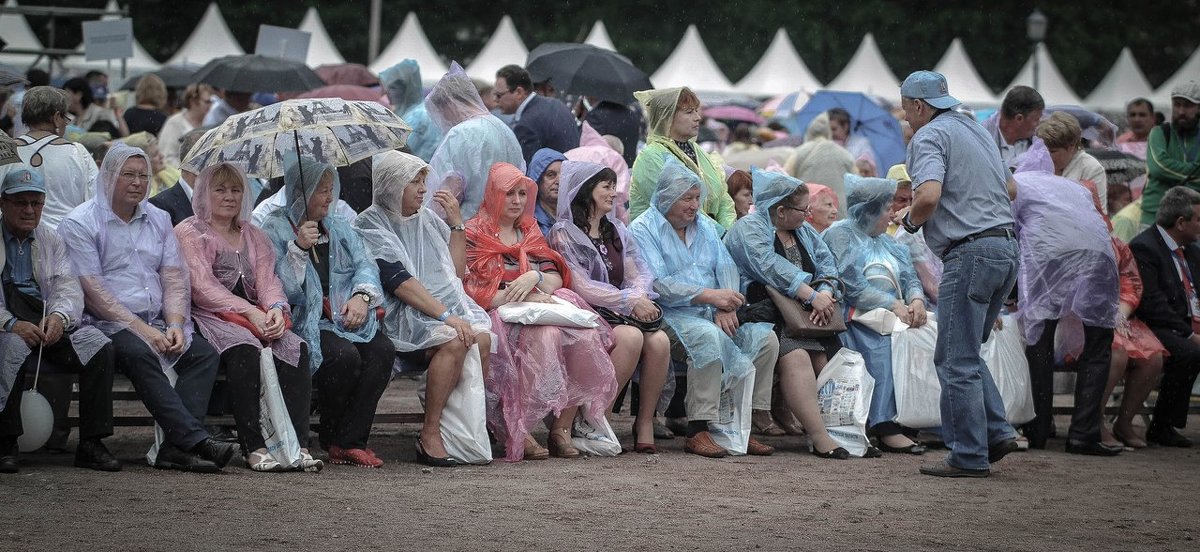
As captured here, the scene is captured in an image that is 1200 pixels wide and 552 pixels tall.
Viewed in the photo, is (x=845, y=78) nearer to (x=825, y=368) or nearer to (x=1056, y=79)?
(x=1056, y=79)

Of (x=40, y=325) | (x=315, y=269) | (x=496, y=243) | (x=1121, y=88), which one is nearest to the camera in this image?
(x=40, y=325)

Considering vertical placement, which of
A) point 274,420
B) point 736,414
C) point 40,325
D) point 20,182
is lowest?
point 736,414

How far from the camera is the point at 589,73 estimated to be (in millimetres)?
10820

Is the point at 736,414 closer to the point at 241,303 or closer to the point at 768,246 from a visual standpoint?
the point at 768,246

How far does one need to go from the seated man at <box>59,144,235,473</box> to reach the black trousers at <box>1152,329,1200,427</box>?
5591 mm

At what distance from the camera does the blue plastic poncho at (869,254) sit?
8469 mm

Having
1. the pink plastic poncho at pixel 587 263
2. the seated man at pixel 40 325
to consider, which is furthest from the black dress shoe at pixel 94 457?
the pink plastic poncho at pixel 587 263

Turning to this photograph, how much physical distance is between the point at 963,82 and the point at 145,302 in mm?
20681

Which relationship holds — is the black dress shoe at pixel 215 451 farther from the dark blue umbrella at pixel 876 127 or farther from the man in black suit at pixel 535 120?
the dark blue umbrella at pixel 876 127

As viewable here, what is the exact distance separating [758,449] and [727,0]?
3377cm

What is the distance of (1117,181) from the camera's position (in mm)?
12484

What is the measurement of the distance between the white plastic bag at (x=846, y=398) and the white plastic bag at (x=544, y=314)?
144 centimetres

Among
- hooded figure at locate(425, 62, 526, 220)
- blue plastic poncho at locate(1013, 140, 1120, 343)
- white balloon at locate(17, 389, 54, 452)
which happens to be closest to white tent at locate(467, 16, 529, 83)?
hooded figure at locate(425, 62, 526, 220)

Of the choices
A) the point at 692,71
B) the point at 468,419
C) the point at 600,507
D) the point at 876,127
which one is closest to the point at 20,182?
the point at 468,419
